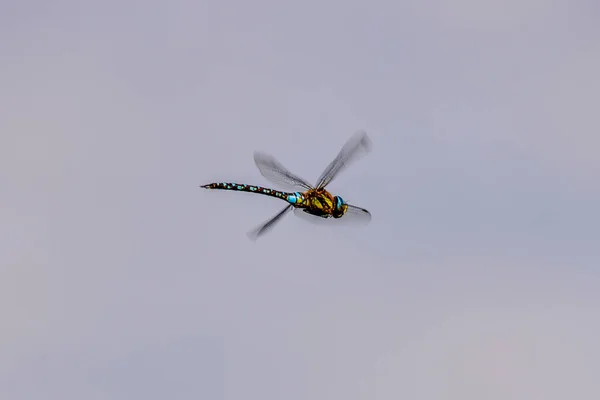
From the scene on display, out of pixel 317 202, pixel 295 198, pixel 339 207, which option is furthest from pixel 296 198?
pixel 339 207

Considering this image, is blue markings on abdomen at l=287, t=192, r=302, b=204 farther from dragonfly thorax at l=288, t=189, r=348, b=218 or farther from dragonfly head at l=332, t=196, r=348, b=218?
dragonfly head at l=332, t=196, r=348, b=218

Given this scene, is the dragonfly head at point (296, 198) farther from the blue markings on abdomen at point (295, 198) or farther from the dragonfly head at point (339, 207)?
the dragonfly head at point (339, 207)

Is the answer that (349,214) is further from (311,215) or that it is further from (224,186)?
(224,186)

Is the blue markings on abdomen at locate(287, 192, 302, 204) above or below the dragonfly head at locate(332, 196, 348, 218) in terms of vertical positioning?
below

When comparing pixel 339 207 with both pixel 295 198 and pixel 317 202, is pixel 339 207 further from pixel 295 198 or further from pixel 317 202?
pixel 295 198

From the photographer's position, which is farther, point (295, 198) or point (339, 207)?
point (339, 207)

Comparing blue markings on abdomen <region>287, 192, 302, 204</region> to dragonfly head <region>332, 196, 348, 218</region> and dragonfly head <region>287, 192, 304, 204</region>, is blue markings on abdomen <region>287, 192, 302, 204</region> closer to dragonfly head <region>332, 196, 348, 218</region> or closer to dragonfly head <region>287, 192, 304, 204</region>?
dragonfly head <region>287, 192, 304, 204</region>

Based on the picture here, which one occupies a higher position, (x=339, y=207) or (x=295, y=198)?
(x=339, y=207)

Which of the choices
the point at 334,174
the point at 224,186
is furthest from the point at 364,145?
the point at 224,186

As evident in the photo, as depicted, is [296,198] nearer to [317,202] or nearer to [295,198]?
[295,198]
